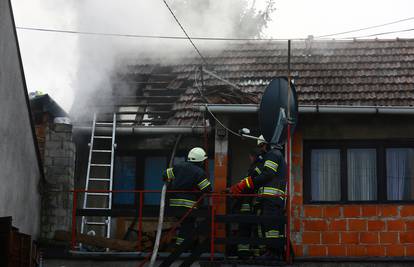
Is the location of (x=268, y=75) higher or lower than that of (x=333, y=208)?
higher

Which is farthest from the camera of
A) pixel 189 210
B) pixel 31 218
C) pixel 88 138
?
pixel 88 138

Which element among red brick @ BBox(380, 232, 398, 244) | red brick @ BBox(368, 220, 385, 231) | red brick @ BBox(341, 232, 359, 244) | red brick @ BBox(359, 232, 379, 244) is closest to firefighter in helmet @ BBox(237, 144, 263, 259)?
red brick @ BBox(341, 232, 359, 244)

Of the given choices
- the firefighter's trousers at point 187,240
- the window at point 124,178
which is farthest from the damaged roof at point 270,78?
the firefighter's trousers at point 187,240

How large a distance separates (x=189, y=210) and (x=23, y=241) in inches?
104

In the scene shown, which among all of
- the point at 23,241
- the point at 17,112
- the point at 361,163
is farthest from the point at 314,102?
the point at 23,241

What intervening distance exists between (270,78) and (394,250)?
4045mm

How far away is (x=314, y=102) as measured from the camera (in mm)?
13305

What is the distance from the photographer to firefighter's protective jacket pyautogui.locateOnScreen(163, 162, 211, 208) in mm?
11328

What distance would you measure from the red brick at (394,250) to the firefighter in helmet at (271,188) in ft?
7.20

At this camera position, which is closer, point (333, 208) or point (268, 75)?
point (333, 208)

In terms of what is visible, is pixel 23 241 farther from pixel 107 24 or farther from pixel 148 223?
pixel 107 24

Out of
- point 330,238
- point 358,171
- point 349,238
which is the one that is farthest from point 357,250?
point 358,171

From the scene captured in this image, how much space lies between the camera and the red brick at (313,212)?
12570mm

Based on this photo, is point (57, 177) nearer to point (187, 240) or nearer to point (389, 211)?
point (187, 240)
